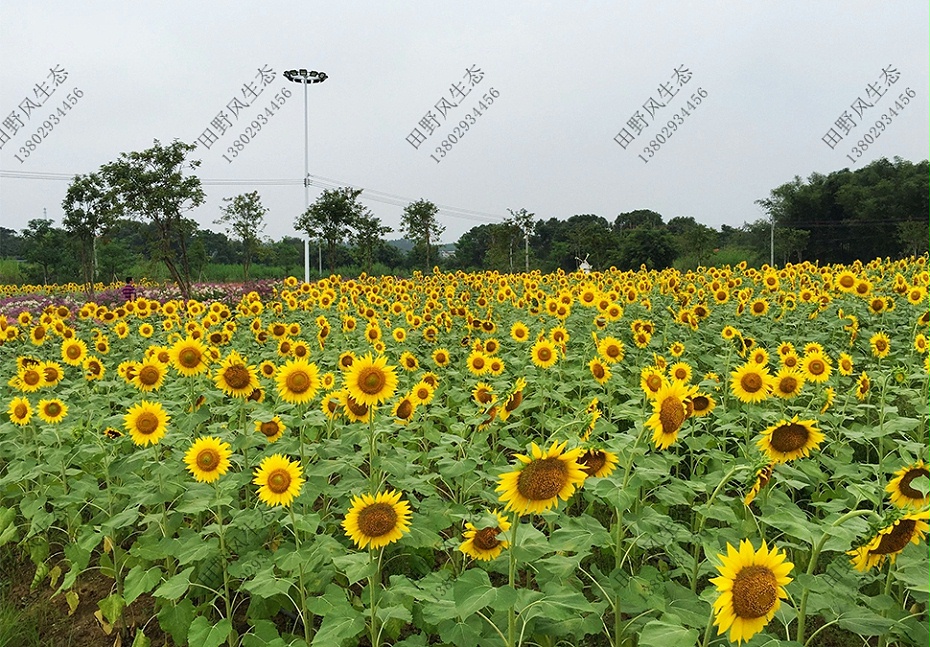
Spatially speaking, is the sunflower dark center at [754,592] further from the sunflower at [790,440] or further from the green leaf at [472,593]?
the sunflower at [790,440]

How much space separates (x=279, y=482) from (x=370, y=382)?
1.78 feet

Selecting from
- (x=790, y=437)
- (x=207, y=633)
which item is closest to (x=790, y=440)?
(x=790, y=437)

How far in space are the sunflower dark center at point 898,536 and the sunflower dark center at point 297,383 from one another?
2.44 metres

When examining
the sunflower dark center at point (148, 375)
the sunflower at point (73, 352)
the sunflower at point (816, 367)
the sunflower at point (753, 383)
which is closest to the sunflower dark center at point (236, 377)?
the sunflower dark center at point (148, 375)

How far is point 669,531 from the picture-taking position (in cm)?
228

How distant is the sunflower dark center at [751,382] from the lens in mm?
3055

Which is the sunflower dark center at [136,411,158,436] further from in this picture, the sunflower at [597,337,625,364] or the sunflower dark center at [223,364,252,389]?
the sunflower at [597,337,625,364]

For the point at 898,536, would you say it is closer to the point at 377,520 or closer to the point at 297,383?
the point at 377,520

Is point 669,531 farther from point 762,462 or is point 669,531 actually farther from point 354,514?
point 354,514

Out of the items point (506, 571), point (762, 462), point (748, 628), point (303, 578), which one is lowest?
point (303, 578)

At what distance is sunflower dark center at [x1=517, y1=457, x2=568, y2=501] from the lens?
173 centimetres

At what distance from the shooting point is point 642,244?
37000 millimetres

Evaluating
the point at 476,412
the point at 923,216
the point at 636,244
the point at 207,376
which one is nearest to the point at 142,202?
the point at 207,376

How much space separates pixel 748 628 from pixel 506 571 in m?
0.81
